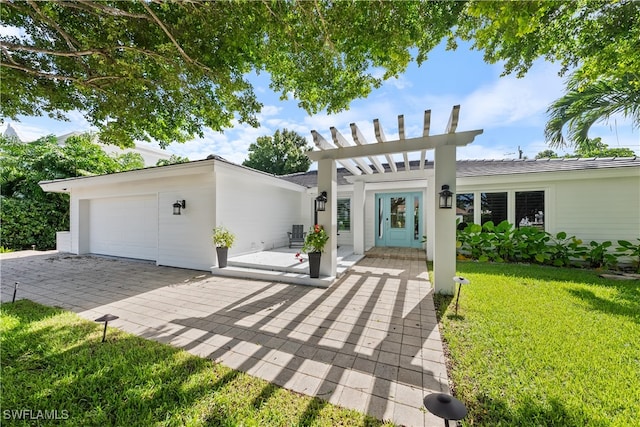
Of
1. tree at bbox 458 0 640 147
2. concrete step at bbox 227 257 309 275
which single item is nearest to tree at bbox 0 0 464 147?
tree at bbox 458 0 640 147

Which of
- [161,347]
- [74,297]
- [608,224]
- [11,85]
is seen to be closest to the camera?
[161,347]

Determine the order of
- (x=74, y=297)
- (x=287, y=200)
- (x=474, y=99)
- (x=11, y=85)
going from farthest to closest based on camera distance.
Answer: (x=287, y=200) < (x=474, y=99) < (x=74, y=297) < (x=11, y=85)

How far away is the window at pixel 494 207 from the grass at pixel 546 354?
3757mm

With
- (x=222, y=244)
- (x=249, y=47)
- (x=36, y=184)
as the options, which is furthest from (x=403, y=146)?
(x=36, y=184)

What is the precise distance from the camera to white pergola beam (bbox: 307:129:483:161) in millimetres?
4589

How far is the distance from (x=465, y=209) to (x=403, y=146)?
18.7ft

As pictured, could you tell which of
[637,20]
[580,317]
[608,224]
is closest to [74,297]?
[580,317]

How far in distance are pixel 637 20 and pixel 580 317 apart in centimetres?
461

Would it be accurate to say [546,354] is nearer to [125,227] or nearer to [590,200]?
[590,200]

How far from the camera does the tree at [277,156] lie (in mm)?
25203

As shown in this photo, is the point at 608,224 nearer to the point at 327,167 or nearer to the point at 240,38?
the point at 327,167

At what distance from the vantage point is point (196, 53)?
14.0ft

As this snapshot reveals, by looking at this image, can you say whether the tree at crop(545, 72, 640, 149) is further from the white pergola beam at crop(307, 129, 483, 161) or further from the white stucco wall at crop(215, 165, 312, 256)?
the white stucco wall at crop(215, 165, 312, 256)

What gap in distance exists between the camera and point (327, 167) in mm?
5691
